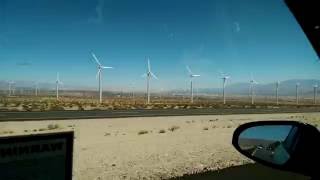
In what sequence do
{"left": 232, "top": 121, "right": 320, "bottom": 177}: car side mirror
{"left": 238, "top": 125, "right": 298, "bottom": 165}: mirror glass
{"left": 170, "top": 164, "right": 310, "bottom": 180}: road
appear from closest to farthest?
{"left": 232, "top": 121, "right": 320, "bottom": 177}: car side mirror < {"left": 238, "top": 125, "right": 298, "bottom": 165}: mirror glass < {"left": 170, "top": 164, "right": 310, "bottom": 180}: road

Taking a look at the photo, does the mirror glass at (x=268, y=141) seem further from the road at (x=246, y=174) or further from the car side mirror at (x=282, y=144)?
the road at (x=246, y=174)

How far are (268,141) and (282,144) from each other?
281 millimetres

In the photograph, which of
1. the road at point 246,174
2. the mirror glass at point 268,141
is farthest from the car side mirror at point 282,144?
the road at point 246,174

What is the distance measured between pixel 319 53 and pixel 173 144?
20.4 meters

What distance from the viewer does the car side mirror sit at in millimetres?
2314

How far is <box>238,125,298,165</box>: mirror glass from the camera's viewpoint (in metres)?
3.02

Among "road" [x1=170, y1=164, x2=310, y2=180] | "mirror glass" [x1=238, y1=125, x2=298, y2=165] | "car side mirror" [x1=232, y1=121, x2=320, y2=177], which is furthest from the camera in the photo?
"road" [x1=170, y1=164, x2=310, y2=180]

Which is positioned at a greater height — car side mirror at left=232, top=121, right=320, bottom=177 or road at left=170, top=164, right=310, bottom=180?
car side mirror at left=232, top=121, right=320, bottom=177

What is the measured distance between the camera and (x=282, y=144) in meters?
3.43

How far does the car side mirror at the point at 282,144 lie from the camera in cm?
231

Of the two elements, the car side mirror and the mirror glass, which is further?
the mirror glass

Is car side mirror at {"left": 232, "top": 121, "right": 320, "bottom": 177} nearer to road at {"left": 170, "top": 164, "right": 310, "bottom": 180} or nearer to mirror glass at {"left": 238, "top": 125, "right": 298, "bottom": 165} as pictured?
mirror glass at {"left": 238, "top": 125, "right": 298, "bottom": 165}

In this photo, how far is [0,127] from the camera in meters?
35.1

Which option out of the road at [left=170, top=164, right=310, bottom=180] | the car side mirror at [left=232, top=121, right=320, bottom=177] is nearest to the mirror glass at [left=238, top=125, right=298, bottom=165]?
the car side mirror at [left=232, top=121, right=320, bottom=177]
